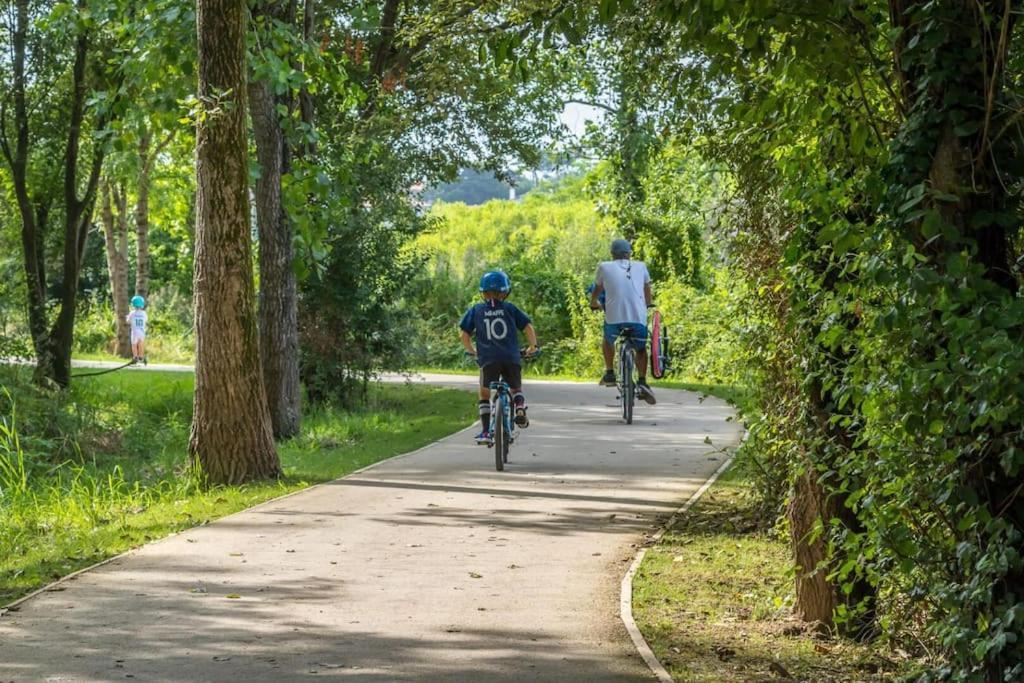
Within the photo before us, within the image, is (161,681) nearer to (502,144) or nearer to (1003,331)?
(1003,331)

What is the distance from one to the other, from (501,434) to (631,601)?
6362 millimetres

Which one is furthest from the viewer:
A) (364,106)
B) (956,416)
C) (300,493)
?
(364,106)

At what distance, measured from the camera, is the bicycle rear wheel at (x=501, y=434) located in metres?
15.5

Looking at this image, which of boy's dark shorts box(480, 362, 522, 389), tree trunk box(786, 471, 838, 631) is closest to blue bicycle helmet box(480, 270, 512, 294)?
boy's dark shorts box(480, 362, 522, 389)

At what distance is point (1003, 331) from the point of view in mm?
5527

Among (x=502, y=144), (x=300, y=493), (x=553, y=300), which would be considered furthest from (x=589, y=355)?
(x=300, y=493)

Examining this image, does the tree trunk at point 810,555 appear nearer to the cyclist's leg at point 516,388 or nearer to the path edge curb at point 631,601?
the path edge curb at point 631,601

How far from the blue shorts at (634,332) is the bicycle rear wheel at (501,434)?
3.90m

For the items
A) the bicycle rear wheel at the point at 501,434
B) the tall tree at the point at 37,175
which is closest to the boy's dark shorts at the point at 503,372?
the bicycle rear wheel at the point at 501,434

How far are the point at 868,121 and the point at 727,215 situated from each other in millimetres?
2998

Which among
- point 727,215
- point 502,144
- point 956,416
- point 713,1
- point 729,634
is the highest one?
point 502,144

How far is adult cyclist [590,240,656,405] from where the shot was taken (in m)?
19.0

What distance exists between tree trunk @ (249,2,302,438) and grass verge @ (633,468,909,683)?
8027 mm

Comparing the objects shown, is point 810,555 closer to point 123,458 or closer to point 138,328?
point 123,458
